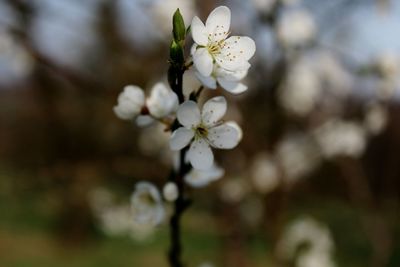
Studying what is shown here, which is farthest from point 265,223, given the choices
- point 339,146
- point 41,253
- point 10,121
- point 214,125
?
point 10,121

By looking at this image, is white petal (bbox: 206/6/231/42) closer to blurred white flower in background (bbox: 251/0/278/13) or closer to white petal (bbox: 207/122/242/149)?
white petal (bbox: 207/122/242/149)

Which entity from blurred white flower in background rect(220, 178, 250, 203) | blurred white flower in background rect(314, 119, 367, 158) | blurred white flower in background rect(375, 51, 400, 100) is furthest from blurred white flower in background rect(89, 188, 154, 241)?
blurred white flower in background rect(375, 51, 400, 100)

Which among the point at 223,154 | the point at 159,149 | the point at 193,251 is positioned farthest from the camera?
the point at 193,251

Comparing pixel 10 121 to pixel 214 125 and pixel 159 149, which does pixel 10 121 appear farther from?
pixel 214 125

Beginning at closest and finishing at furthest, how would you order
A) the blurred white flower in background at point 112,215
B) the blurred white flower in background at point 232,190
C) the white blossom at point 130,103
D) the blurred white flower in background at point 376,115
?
1. the white blossom at point 130,103
2. the blurred white flower in background at point 376,115
3. the blurred white flower in background at point 232,190
4. the blurred white flower in background at point 112,215

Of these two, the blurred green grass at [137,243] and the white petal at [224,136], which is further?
the blurred green grass at [137,243]

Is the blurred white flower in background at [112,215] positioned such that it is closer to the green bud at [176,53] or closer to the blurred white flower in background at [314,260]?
the blurred white flower in background at [314,260]

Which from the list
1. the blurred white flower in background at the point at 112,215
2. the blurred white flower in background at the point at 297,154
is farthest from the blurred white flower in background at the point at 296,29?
the blurred white flower in background at the point at 112,215
